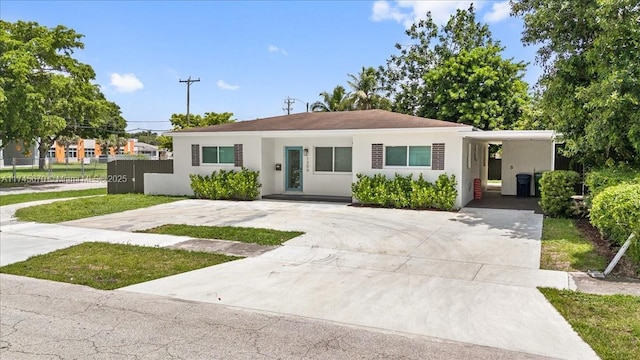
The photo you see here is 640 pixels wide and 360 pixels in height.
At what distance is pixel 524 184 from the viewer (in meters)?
17.8

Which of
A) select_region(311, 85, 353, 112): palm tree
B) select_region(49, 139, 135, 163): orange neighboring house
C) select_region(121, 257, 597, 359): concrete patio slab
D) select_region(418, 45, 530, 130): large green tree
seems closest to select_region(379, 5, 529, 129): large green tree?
select_region(418, 45, 530, 130): large green tree

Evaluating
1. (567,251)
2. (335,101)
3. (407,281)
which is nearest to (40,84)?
(335,101)

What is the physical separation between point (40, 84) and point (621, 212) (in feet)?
93.5

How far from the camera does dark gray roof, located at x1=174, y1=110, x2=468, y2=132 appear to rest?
14789 millimetres

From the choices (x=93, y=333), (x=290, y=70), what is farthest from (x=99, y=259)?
(x=290, y=70)

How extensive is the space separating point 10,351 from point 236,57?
Result: 28.1 metres

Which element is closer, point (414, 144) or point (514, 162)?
point (414, 144)

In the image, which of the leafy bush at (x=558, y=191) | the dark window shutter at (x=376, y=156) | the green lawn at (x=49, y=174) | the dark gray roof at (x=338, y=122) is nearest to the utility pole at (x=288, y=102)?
the green lawn at (x=49, y=174)

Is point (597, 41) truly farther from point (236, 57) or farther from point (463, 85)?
point (236, 57)

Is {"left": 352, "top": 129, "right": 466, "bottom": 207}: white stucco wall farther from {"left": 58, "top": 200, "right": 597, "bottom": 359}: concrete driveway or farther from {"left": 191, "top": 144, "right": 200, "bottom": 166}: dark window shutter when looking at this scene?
{"left": 191, "top": 144, "right": 200, "bottom": 166}: dark window shutter

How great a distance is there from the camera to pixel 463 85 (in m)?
27.5

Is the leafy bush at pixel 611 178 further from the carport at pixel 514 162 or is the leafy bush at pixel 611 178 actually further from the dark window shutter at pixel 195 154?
the dark window shutter at pixel 195 154

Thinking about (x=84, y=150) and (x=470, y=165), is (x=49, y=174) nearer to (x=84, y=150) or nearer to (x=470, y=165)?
(x=470, y=165)

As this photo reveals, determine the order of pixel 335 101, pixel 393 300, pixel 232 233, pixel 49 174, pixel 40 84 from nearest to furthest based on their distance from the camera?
pixel 393 300, pixel 232 233, pixel 40 84, pixel 49 174, pixel 335 101
